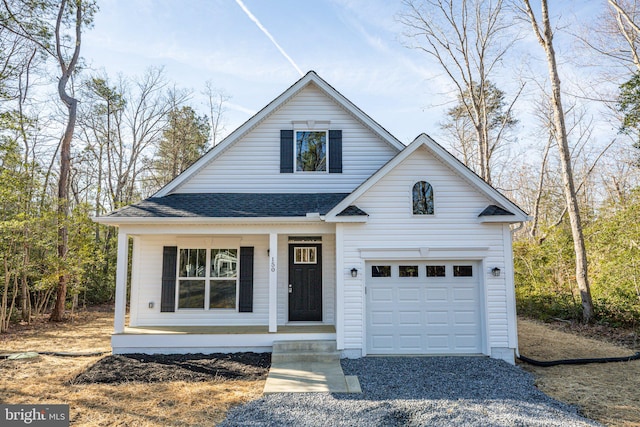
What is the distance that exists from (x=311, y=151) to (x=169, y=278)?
489cm

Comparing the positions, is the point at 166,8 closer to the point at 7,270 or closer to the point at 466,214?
the point at 7,270

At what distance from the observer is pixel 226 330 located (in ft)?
26.7

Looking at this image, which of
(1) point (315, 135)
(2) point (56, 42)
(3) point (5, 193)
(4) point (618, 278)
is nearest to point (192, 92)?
(2) point (56, 42)

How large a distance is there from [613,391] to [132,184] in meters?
24.1

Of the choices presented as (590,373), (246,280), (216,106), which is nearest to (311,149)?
(246,280)

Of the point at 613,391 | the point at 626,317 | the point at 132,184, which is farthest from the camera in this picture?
the point at 132,184

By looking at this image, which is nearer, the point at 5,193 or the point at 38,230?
the point at 5,193

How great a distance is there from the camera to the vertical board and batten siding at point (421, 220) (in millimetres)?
7784

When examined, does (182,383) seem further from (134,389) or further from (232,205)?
(232,205)

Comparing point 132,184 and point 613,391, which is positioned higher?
point 132,184

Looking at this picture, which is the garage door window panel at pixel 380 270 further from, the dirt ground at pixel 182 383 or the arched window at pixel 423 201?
the dirt ground at pixel 182 383

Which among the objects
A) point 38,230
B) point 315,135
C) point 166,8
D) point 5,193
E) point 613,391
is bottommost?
point 613,391

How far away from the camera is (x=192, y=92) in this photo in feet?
75.9

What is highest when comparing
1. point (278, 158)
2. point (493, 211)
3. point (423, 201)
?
point (278, 158)
